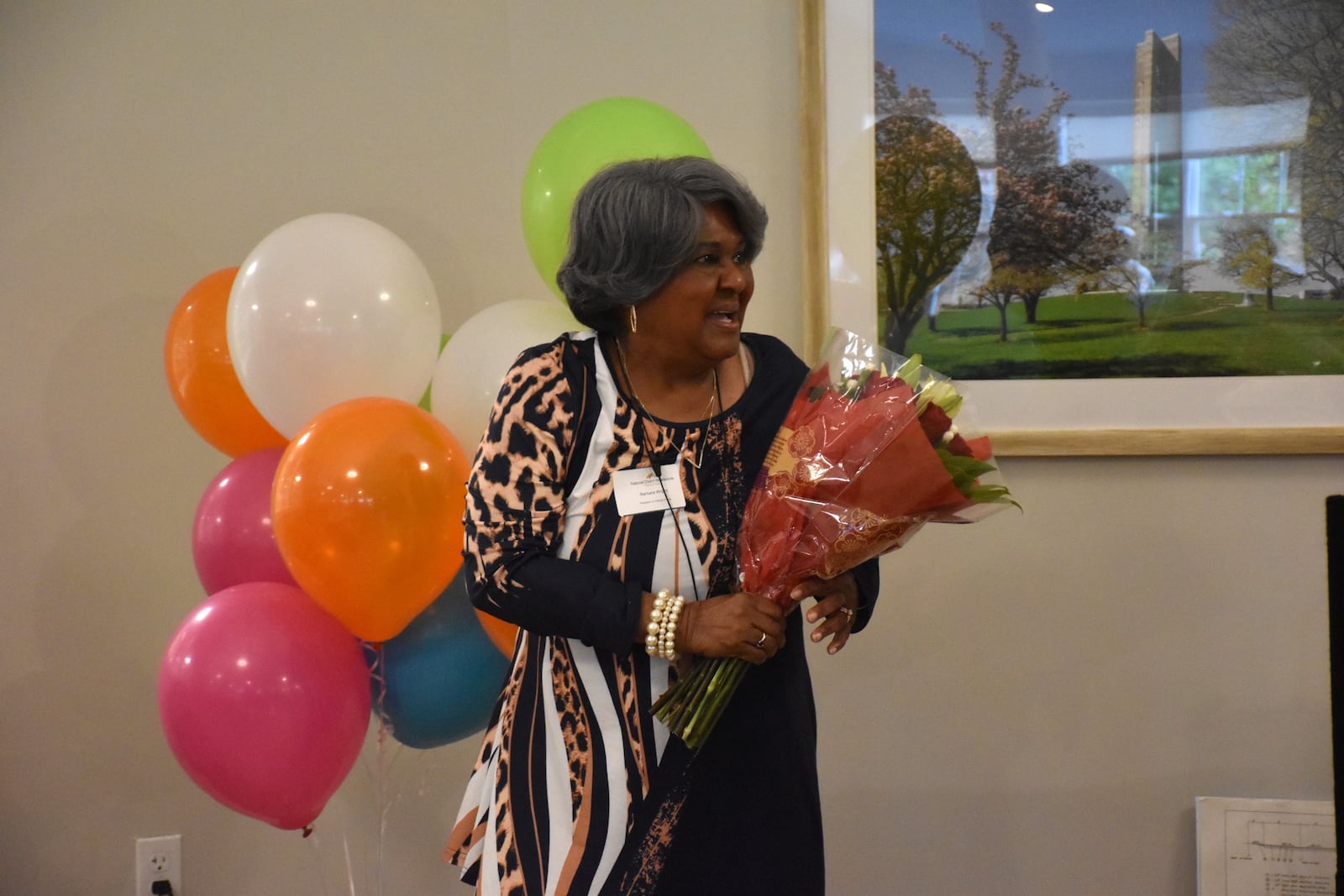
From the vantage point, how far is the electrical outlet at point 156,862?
7.86 ft

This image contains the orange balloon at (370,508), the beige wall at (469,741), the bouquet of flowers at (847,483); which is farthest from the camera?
the beige wall at (469,741)

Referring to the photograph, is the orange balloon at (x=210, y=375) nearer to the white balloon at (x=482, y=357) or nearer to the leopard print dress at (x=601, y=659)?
the white balloon at (x=482, y=357)

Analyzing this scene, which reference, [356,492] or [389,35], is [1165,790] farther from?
[389,35]

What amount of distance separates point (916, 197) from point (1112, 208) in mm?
379

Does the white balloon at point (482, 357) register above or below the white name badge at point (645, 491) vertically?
above

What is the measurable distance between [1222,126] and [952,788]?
1.43 m

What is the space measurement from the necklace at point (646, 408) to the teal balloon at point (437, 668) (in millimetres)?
590

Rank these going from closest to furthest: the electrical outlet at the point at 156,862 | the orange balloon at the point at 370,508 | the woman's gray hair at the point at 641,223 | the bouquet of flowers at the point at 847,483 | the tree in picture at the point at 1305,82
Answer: the bouquet of flowers at the point at 847,483, the woman's gray hair at the point at 641,223, the orange balloon at the point at 370,508, the tree in picture at the point at 1305,82, the electrical outlet at the point at 156,862

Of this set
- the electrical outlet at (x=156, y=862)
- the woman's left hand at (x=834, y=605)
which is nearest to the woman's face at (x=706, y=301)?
the woman's left hand at (x=834, y=605)

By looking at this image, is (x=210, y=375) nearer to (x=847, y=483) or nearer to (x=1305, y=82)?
(x=847, y=483)

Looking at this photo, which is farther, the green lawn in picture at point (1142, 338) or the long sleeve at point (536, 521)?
the green lawn in picture at point (1142, 338)

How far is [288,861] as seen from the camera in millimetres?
2445

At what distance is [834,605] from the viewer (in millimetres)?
1369

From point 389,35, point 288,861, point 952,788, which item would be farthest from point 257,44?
point 952,788
